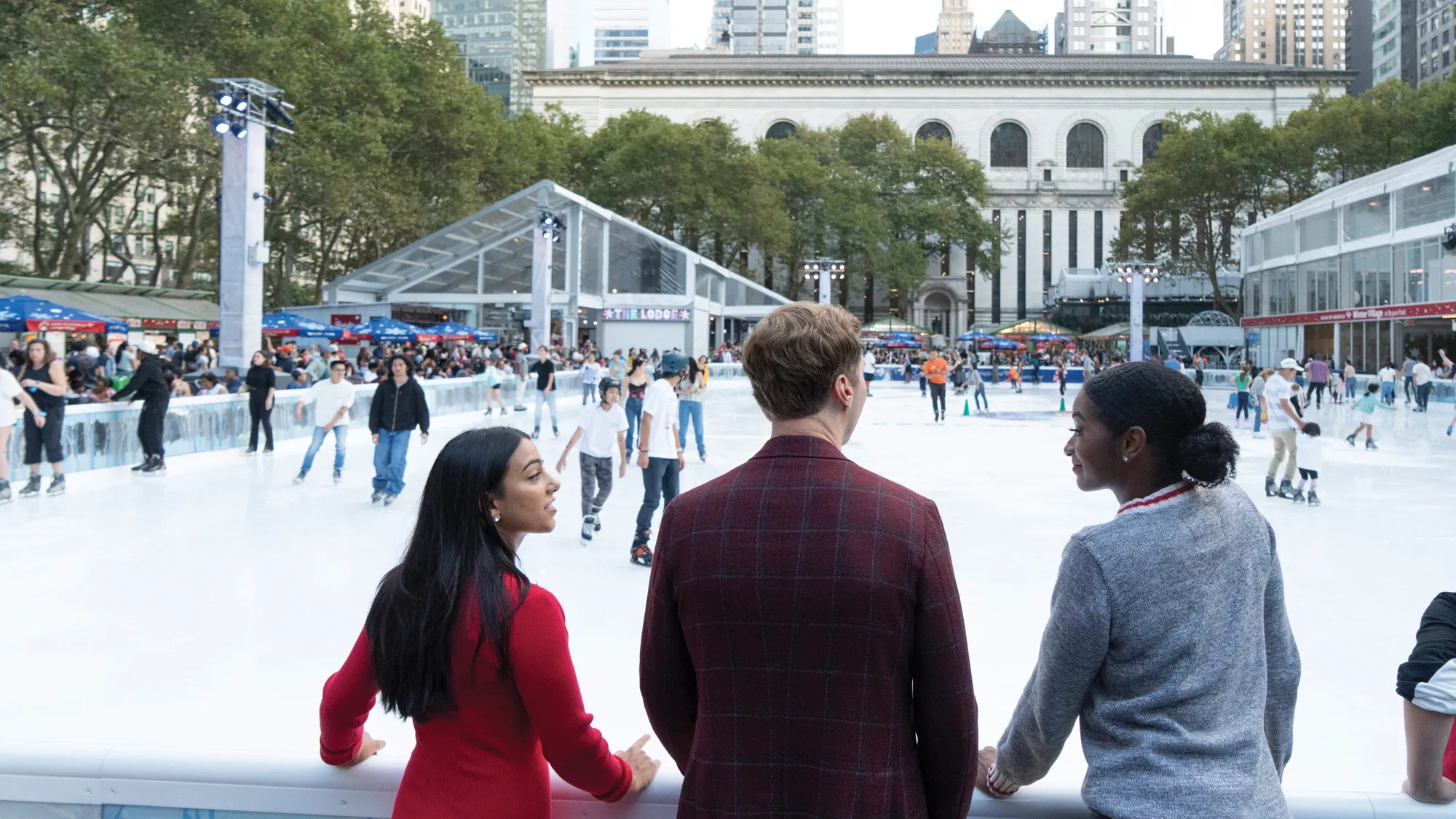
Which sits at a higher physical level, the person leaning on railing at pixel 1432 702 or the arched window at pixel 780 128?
the arched window at pixel 780 128

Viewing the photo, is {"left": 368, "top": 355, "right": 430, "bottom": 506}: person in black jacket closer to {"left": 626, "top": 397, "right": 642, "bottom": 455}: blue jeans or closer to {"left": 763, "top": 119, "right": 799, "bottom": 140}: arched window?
{"left": 626, "top": 397, "right": 642, "bottom": 455}: blue jeans

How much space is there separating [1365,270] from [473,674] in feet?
142

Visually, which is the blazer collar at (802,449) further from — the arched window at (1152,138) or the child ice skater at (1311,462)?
the arched window at (1152,138)

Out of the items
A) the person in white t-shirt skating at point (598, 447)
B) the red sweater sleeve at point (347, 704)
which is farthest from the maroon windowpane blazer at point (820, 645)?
the person in white t-shirt skating at point (598, 447)

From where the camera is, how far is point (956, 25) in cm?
18575

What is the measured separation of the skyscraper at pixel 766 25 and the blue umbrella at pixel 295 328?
137218 mm

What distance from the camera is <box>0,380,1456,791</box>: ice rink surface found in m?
4.56

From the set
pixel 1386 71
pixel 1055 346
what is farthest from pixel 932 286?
pixel 1386 71

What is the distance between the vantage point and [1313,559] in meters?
8.08

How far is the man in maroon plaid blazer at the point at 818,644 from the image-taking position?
166cm

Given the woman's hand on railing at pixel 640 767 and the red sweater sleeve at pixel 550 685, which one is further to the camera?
the woman's hand on railing at pixel 640 767

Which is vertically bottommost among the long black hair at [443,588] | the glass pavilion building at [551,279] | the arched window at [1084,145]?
the long black hair at [443,588]

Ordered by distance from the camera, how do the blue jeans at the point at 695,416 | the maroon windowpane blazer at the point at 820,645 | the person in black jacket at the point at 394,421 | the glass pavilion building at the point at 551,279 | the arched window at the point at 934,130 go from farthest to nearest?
the arched window at the point at 934,130 → the glass pavilion building at the point at 551,279 → the blue jeans at the point at 695,416 → the person in black jacket at the point at 394,421 → the maroon windowpane blazer at the point at 820,645

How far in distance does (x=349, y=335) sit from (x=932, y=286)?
53.3m
